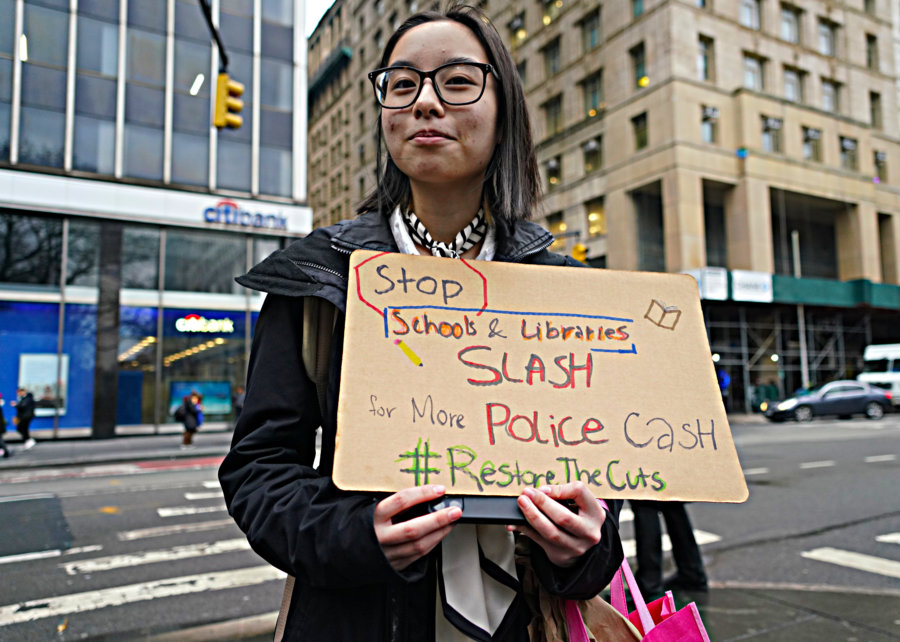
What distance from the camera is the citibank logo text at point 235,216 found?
1975cm

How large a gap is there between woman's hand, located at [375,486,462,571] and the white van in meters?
32.6

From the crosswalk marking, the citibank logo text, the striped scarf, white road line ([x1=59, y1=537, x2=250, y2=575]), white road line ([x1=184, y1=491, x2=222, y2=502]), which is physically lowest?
white road line ([x1=184, y1=491, x2=222, y2=502])

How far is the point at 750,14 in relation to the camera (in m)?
29.5

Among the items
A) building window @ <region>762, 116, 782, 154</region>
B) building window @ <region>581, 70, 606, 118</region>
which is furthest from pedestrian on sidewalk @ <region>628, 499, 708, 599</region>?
building window @ <region>762, 116, 782, 154</region>

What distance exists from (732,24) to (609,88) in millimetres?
6177

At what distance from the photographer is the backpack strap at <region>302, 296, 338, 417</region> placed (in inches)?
53.1

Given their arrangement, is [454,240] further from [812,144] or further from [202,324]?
[812,144]

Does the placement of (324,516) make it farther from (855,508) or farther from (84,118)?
(84,118)

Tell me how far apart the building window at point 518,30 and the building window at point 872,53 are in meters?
19.1

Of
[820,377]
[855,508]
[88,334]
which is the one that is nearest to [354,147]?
[88,334]

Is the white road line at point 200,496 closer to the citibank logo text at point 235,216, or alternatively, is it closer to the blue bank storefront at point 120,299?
the blue bank storefront at point 120,299

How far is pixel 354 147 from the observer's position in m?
46.1

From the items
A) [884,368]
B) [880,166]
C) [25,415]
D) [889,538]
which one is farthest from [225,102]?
[880,166]

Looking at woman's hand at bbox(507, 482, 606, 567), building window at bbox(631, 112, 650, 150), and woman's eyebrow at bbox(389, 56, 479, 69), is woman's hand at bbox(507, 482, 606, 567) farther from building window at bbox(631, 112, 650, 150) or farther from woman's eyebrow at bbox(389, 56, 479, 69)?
building window at bbox(631, 112, 650, 150)
